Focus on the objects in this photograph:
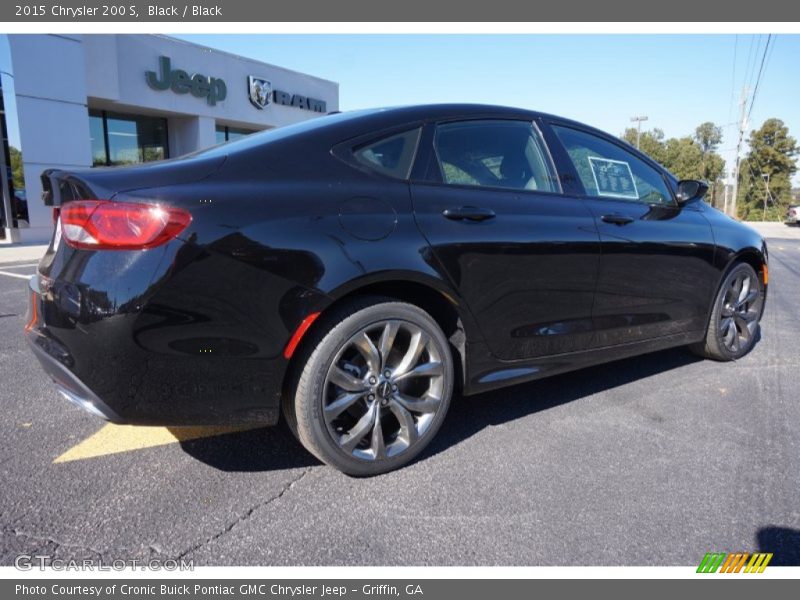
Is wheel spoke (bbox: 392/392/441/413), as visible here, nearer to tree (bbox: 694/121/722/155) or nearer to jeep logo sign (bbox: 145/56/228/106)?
jeep logo sign (bbox: 145/56/228/106)

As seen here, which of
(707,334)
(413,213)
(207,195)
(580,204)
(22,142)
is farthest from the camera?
(22,142)

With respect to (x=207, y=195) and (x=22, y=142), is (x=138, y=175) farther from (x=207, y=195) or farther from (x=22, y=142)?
(x=22, y=142)

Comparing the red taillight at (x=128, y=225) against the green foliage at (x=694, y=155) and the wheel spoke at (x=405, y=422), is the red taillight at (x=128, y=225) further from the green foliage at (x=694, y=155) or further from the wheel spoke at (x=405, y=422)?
the green foliage at (x=694, y=155)

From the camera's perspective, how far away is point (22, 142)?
44.8ft

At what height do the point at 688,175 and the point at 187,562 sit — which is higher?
the point at 688,175

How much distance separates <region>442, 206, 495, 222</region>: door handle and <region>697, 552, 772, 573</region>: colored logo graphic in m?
1.55

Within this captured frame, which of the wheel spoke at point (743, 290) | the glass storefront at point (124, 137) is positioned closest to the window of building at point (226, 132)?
the glass storefront at point (124, 137)

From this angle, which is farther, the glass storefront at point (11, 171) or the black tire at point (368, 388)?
the glass storefront at point (11, 171)

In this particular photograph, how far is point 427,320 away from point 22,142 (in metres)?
15.0

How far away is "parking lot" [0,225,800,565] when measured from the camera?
1.93 metres

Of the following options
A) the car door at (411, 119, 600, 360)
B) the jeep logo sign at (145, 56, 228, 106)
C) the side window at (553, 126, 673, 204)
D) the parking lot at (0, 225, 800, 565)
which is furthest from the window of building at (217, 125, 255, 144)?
the car door at (411, 119, 600, 360)

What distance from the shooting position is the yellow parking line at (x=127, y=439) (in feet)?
8.38

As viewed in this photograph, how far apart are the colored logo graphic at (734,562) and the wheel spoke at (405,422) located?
3.73ft

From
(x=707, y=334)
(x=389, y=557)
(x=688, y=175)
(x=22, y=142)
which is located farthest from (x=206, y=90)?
(x=688, y=175)
